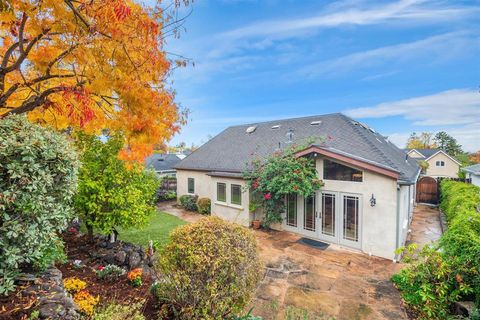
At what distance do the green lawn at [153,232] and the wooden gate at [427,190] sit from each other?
19.6 meters

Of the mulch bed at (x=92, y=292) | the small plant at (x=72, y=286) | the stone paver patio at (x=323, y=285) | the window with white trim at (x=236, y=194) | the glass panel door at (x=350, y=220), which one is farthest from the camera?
the window with white trim at (x=236, y=194)

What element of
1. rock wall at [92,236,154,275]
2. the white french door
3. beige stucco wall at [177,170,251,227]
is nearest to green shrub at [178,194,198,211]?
beige stucco wall at [177,170,251,227]

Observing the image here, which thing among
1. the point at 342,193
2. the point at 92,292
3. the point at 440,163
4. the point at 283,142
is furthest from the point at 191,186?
the point at 440,163

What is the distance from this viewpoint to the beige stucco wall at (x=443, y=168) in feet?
129

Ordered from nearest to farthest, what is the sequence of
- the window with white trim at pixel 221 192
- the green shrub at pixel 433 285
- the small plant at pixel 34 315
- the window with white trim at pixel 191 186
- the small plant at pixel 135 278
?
the small plant at pixel 34 315, the small plant at pixel 135 278, the green shrub at pixel 433 285, the window with white trim at pixel 221 192, the window with white trim at pixel 191 186

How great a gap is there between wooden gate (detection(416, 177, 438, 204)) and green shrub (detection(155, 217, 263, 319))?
21.3 metres

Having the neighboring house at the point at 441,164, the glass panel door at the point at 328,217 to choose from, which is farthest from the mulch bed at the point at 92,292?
the neighboring house at the point at 441,164

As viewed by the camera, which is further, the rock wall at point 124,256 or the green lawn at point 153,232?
the green lawn at point 153,232

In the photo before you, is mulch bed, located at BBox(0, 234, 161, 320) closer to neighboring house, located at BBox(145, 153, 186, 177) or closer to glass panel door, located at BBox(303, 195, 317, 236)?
glass panel door, located at BBox(303, 195, 317, 236)

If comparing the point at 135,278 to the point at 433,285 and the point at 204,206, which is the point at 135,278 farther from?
the point at 204,206

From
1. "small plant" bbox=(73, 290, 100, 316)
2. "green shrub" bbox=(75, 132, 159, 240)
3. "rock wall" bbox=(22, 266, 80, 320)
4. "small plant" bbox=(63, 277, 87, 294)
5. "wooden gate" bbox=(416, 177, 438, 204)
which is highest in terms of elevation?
"green shrub" bbox=(75, 132, 159, 240)

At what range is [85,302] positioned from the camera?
3.50 metres

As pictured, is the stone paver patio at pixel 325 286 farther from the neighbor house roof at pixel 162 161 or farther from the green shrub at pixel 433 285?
the neighbor house roof at pixel 162 161

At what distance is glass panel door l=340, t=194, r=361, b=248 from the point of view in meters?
9.02
